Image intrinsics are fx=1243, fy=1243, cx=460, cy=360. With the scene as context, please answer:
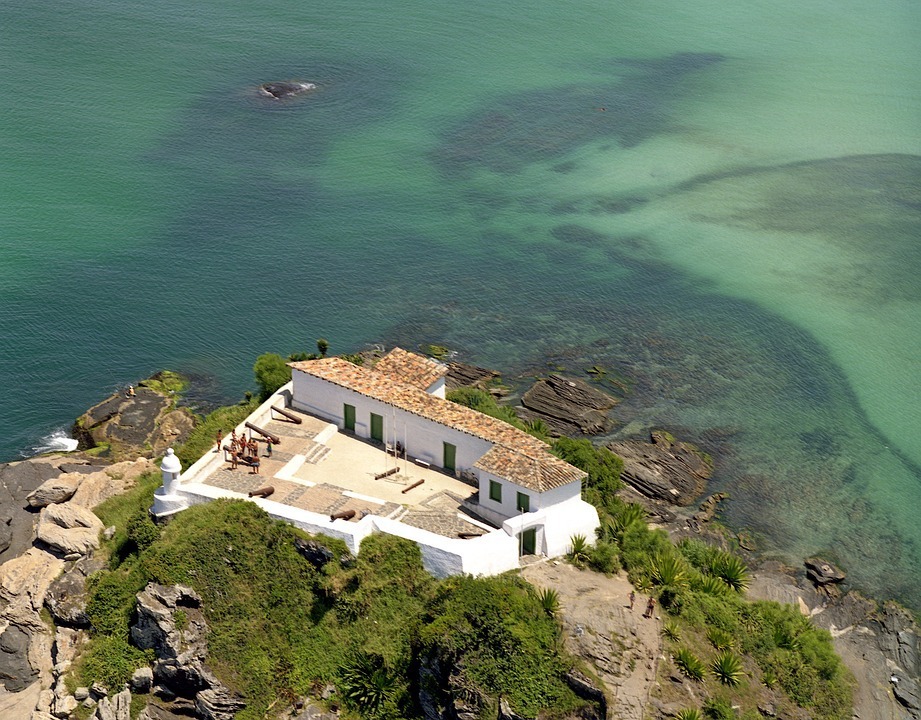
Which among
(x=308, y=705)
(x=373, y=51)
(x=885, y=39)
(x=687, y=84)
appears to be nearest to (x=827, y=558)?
(x=308, y=705)

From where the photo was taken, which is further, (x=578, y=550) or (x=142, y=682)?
(x=578, y=550)

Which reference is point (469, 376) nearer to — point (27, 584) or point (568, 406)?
point (568, 406)

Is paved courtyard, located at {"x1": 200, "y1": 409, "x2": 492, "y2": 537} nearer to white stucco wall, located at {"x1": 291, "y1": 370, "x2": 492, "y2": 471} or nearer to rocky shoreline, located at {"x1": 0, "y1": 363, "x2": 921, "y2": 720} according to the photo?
white stucco wall, located at {"x1": 291, "y1": 370, "x2": 492, "y2": 471}

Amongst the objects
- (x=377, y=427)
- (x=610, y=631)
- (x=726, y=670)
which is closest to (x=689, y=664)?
(x=726, y=670)

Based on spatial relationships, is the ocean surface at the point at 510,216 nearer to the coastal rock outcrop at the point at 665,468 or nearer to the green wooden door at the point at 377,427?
the coastal rock outcrop at the point at 665,468

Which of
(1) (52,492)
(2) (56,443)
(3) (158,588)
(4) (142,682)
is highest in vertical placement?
(3) (158,588)

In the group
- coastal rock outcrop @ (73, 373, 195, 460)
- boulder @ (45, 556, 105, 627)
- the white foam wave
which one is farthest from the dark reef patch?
boulder @ (45, 556, 105, 627)
